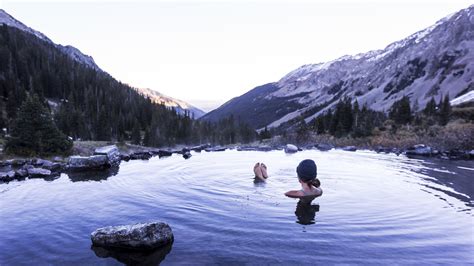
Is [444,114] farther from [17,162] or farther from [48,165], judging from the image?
[17,162]

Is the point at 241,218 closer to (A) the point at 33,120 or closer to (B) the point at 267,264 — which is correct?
(B) the point at 267,264

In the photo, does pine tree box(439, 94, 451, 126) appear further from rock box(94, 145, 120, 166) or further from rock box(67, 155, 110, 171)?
rock box(67, 155, 110, 171)

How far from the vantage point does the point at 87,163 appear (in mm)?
34844

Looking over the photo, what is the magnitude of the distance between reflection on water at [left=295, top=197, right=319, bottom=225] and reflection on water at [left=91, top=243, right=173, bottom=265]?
6.89m

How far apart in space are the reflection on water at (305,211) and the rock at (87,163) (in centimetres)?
2366

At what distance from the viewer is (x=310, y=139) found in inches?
3381

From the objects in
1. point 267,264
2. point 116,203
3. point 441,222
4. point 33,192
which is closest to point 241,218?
point 267,264

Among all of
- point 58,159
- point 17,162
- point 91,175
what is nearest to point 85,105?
point 58,159

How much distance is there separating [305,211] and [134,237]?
30.3 feet

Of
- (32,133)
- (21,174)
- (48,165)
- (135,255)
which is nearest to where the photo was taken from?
(135,255)

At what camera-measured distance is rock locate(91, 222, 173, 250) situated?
1298cm

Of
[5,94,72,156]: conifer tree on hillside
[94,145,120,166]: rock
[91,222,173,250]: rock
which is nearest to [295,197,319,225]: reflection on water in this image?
[91,222,173,250]: rock

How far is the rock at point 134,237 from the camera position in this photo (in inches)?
511

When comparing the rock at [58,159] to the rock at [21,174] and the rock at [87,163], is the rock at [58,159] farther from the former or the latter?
the rock at [21,174]
